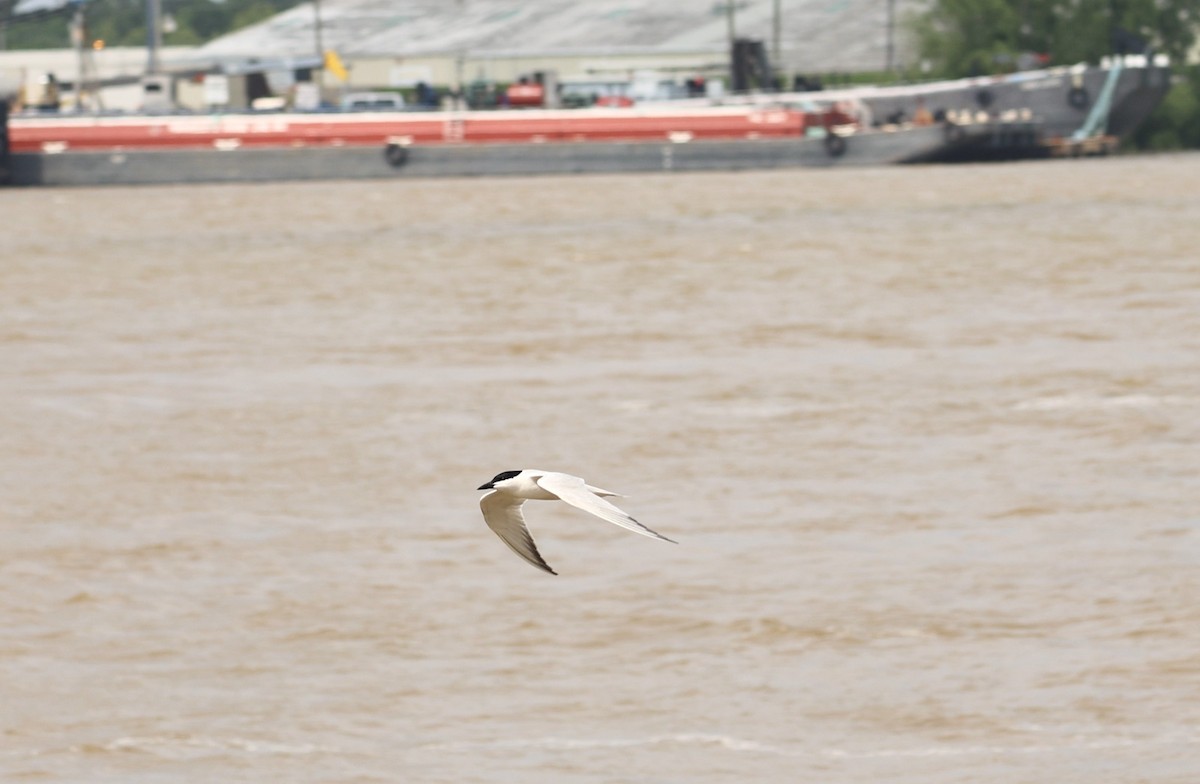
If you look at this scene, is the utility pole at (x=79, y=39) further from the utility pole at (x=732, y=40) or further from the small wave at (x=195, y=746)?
the small wave at (x=195, y=746)

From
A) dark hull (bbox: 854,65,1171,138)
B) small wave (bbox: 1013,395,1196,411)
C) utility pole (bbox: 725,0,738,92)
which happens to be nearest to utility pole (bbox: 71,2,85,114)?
utility pole (bbox: 725,0,738,92)

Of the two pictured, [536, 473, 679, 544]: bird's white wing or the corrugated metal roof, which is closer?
[536, 473, 679, 544]: bird's white wing

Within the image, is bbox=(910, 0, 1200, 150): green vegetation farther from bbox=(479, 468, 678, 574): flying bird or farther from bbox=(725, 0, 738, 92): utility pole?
bbox=(479, 468, 678, 574): flying bird

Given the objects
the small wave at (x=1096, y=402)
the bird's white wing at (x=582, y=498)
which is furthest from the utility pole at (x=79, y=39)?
the bird's white wing at (x=582, y=498)

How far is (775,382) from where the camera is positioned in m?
24.2

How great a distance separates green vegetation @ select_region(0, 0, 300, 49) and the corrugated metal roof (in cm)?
4540

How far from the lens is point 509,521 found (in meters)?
7.29

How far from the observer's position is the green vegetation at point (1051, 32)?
78.9m

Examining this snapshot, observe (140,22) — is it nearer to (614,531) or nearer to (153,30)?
(153,30)

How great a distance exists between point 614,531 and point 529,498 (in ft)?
34.5

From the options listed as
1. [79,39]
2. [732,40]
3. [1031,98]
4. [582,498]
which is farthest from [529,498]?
[732,40]

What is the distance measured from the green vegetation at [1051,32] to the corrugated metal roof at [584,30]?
22.1 feet

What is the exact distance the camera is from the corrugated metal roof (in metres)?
90.7

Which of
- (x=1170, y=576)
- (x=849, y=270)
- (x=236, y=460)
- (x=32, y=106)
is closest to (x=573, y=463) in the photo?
(x=236, y=460)
